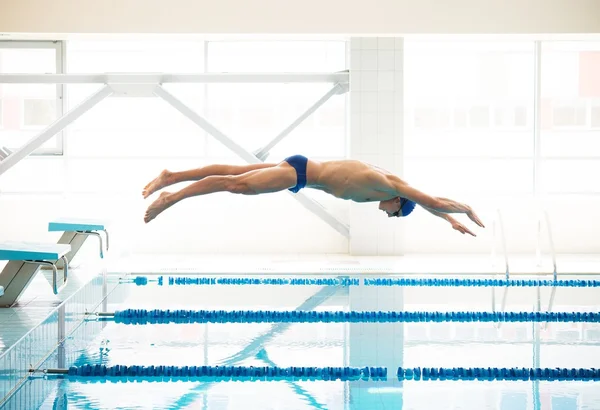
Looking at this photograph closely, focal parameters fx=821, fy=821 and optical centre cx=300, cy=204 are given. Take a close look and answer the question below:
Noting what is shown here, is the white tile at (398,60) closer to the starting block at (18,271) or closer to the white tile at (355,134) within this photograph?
the white tile at (355,134)

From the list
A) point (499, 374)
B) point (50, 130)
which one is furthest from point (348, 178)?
point (50, 130)

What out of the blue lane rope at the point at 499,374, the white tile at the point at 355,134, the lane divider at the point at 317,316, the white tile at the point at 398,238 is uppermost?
the white tile at the point at 355,134

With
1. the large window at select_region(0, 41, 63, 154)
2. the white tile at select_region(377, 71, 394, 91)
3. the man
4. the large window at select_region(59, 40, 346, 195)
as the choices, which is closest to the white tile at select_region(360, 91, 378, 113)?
the white tile at select_region(377, 71, 394, 91)

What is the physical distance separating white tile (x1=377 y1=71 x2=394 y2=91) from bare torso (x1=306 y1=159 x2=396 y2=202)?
5.17 m

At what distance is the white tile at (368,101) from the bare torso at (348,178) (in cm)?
506

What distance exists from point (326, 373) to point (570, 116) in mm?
25231

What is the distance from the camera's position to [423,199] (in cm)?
561

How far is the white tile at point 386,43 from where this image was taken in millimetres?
10680

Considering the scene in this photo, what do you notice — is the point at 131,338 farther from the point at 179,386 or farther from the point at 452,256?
the point at 452,256

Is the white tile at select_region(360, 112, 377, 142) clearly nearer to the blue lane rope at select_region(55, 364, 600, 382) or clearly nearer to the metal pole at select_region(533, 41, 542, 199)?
the metal pole at select_region(533, 41, 542, 199)

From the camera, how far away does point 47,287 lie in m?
7.66

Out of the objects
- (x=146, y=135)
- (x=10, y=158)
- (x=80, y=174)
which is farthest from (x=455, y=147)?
(x=10, y=158)

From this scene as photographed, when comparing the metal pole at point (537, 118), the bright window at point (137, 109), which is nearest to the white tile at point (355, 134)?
the metal pole at point (537, 118)

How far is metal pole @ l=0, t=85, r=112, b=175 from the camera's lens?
32.6ft
